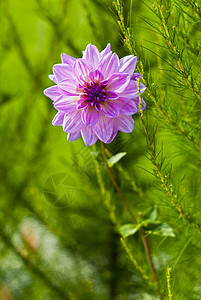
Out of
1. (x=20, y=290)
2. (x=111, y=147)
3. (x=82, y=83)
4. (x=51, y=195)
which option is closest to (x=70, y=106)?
(x=82, y=83)

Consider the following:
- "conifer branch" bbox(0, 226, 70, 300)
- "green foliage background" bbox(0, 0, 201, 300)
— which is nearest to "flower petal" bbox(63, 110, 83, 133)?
"green foliage background" bbox(0, 0, 201, 300)

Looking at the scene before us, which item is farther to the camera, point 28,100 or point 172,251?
point 28,100

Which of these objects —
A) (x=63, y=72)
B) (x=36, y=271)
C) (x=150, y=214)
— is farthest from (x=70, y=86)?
(x=36, y=271)

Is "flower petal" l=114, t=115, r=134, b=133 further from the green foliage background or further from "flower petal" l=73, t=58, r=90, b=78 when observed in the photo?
the green foliage background

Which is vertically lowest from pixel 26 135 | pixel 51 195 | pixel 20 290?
pixel 20 290

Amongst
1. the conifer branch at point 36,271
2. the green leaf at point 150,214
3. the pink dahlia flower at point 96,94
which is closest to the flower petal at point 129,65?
the pink dahlia flower at point 96,94

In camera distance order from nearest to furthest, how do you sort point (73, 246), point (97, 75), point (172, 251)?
point (97, 75) → point (172, 251) → point (73, 246)

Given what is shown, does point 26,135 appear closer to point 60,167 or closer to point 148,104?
point 60,167
